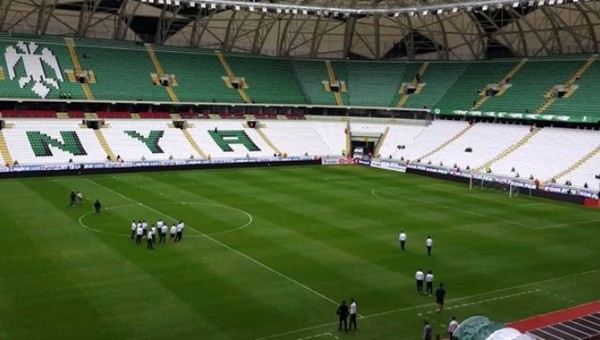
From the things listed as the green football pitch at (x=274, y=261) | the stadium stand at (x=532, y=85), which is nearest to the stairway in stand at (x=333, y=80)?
the stadium stand at (x=532, y=85)

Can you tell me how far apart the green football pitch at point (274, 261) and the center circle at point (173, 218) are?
0.39 feet

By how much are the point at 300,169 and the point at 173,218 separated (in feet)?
86.5

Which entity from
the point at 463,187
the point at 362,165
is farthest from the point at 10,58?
the point at 463,187

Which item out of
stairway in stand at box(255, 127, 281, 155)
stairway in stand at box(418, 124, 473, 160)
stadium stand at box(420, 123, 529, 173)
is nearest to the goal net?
stadium stand at box(420, 123, 529, 173)

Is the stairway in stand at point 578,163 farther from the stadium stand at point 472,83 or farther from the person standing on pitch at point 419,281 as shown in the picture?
the person standing on pitch at point 419,281

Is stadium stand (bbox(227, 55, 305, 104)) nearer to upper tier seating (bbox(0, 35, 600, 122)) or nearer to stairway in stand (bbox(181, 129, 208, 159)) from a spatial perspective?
upper tier seating (bbox(0, 35, 600, 122))

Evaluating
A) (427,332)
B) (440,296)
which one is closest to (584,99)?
(440,296)

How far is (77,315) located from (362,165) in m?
48.2

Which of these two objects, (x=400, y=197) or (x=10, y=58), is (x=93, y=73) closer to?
(x=10, y=58)

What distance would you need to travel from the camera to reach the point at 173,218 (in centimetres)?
3581

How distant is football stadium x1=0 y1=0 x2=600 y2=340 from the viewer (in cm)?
2258

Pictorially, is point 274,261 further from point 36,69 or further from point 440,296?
point 36,69

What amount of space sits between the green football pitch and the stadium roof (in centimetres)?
2407

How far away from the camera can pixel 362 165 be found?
66.4 meters
